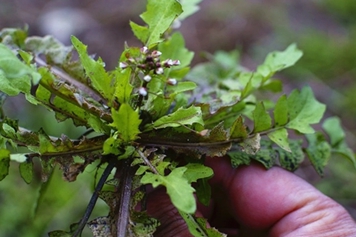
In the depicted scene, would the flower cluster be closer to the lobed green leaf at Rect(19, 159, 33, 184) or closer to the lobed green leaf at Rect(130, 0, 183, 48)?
the lobed green leaf at Rect(130, 0, 183, 48)

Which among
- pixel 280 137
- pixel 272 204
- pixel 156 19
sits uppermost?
pixel 156 19

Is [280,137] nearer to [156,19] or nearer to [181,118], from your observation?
[181,118]

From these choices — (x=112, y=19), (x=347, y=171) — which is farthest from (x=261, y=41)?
(x=347, y=171)

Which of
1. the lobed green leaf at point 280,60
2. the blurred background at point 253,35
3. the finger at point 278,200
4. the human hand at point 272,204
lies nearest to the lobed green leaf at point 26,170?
the human hand at point 272,204

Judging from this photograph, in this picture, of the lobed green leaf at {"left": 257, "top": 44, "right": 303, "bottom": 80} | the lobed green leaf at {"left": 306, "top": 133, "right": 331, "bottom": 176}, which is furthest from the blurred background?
the lobed green leaf at {"left": 257, "top": 44, "right": 303, "bottom": 80}

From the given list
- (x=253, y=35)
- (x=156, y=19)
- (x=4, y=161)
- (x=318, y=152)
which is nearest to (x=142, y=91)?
(x=156, y=19)

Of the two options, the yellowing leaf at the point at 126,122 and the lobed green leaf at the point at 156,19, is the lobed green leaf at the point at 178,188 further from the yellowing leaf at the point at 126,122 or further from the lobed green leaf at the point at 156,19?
the lobed green leaf at the point at 156,19
